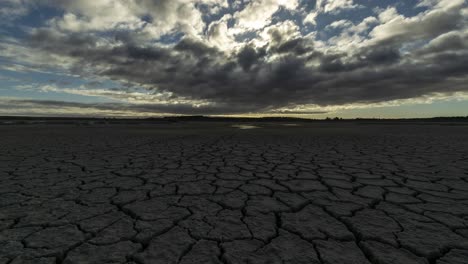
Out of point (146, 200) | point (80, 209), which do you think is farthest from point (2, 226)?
point (146, 200)

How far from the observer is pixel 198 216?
6.06ft

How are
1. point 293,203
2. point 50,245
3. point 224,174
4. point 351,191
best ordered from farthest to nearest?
point 224,174 < point 351,191 < point 293,203 < point 50,245

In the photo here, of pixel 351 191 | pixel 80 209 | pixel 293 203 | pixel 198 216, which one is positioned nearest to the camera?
pixel 198 216

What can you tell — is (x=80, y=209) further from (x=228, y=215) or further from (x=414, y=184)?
(x=414, y=184)

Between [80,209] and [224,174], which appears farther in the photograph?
[224,174]

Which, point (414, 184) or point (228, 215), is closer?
point (228, 215)

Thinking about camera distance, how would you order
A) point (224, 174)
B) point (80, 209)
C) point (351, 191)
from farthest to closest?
point (224, 174)
point (351, 191)
point (80, 209)

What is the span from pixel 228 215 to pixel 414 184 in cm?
220

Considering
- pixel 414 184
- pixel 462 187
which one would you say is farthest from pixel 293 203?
pixel 462 187

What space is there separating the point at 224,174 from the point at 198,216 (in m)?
1.40

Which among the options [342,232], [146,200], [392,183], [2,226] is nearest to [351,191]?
[392,183]

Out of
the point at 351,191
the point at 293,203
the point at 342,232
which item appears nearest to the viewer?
the point at 342,232

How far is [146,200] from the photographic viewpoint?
221 cm

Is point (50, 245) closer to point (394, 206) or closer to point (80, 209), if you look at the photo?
point (80, 209)
